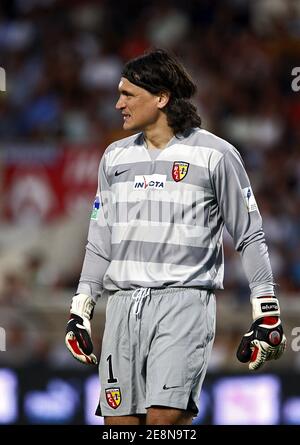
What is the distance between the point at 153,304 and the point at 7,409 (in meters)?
4.67

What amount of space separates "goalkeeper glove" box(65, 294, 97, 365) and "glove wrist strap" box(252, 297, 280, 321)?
28.8 inches

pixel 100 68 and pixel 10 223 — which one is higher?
pixel 100 68

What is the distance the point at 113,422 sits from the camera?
16.7 ft

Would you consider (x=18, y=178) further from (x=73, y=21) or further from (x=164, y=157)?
(x=164, y=157)

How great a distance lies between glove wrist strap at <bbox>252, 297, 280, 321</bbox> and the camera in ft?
16.3

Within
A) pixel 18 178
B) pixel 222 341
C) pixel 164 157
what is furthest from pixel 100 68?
pixel 164 157

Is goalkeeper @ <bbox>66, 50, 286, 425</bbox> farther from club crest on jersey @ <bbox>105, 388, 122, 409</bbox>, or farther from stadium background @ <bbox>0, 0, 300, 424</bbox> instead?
stadium background @ <bbox>0, 0, 300, 424</bbox>

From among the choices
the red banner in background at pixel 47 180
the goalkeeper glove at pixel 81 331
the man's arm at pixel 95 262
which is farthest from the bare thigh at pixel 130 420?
the red banner in background at pixel 47 180

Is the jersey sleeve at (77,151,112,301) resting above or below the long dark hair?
below

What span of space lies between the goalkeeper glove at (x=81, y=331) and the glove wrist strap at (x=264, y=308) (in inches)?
28.8

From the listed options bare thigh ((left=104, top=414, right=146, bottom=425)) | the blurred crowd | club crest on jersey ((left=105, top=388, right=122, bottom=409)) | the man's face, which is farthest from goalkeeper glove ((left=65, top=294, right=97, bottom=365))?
the blurred crowd

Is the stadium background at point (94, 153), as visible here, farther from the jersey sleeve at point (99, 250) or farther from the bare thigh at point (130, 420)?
the bare thigh at point (130, 420)

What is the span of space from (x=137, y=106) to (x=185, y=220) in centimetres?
56

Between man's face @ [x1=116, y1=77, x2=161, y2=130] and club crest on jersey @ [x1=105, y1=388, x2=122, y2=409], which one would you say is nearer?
club crest on jersey @ [x1=105, y1=388, x2=122, y2=409]
